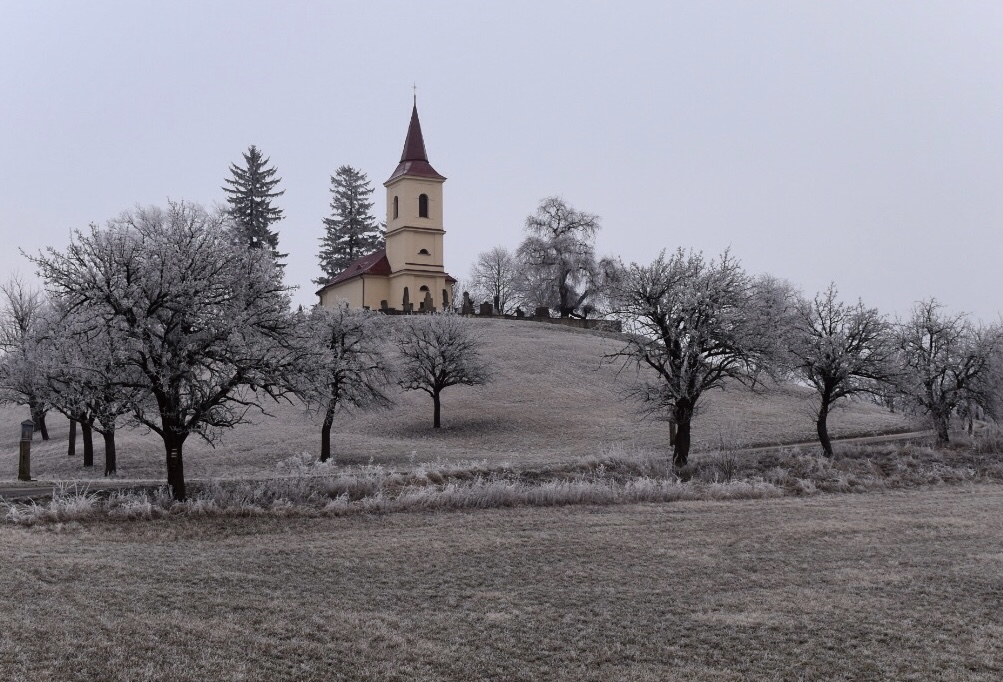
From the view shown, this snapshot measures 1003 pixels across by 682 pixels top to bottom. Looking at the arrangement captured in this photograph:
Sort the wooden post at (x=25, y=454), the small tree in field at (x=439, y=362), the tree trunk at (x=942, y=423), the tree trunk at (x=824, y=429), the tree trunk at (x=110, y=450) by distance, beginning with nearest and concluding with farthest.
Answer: the wooden post at (x=25, y=454)
the tree trunk at (x=110, y=450)
the tree trunk at (x=824, y=429)
the tree trunk at (x=942, y=423)
the small tree in field at (x=439, y=362)

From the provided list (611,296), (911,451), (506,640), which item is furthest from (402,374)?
(506,640)

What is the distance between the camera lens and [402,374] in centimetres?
4875

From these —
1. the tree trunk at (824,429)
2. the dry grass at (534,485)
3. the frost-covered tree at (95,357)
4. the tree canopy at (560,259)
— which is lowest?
the dry grass at (534,485)

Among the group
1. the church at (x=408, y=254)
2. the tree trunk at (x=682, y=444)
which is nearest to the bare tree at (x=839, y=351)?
the tree trunk at (x=682, y=444)

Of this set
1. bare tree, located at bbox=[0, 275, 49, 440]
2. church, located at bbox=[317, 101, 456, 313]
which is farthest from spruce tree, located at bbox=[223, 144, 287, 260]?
bare tree, located at bbox=[0, 275, 49, 440]

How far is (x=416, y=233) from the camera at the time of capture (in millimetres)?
85875

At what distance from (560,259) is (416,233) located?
46.8 feet

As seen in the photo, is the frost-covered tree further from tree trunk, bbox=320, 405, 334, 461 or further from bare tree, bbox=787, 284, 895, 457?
bare tree, bbox=787, 284, 895, 457

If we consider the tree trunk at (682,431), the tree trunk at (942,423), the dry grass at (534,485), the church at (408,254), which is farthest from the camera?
the church at (408,254)

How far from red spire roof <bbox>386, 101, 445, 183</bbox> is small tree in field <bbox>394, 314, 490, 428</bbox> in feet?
134

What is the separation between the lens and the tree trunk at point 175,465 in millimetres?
21516

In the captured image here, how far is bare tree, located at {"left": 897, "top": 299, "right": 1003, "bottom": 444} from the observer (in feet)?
124

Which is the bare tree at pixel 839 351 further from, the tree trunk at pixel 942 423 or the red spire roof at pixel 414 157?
the red spire roof at pixel 414 157

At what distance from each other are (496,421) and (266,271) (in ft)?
83.8
